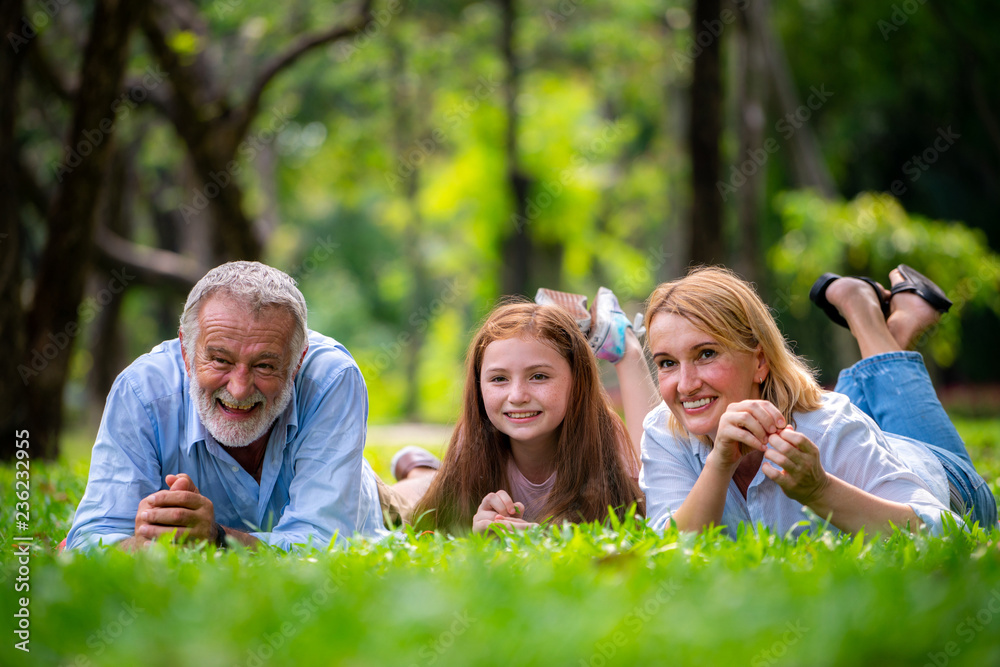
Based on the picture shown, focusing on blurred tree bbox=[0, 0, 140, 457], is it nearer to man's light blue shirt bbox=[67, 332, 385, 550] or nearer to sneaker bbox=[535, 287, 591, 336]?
man's light blue shirt bbox=[67, 332, 385, 550]

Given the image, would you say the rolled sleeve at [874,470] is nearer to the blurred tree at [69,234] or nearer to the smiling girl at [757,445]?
the smiling girl at [757,445]

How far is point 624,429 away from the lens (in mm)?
4422

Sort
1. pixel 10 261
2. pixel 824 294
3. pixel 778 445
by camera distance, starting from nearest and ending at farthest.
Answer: pixel 778 445, pixel 824 294, pixel 10 261

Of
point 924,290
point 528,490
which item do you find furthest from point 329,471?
point 924,290

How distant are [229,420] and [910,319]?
340cm

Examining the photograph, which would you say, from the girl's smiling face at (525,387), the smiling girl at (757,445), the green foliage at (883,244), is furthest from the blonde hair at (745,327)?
the green foliage at (883,244)

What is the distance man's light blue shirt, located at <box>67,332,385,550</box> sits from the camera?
337 centimetres

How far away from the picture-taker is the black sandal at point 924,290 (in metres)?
4.71

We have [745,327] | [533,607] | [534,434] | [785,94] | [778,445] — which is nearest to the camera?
[533,607]

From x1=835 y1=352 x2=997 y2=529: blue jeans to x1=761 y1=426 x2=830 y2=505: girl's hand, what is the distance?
132 centimetres

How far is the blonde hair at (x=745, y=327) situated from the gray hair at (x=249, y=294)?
1432mm

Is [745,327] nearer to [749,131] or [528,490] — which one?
[528,490]

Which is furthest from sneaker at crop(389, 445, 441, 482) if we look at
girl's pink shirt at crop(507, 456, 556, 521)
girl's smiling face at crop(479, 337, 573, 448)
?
girl's smiling face at crop(479, 337, 573, 448)

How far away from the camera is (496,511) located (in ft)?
12.3
